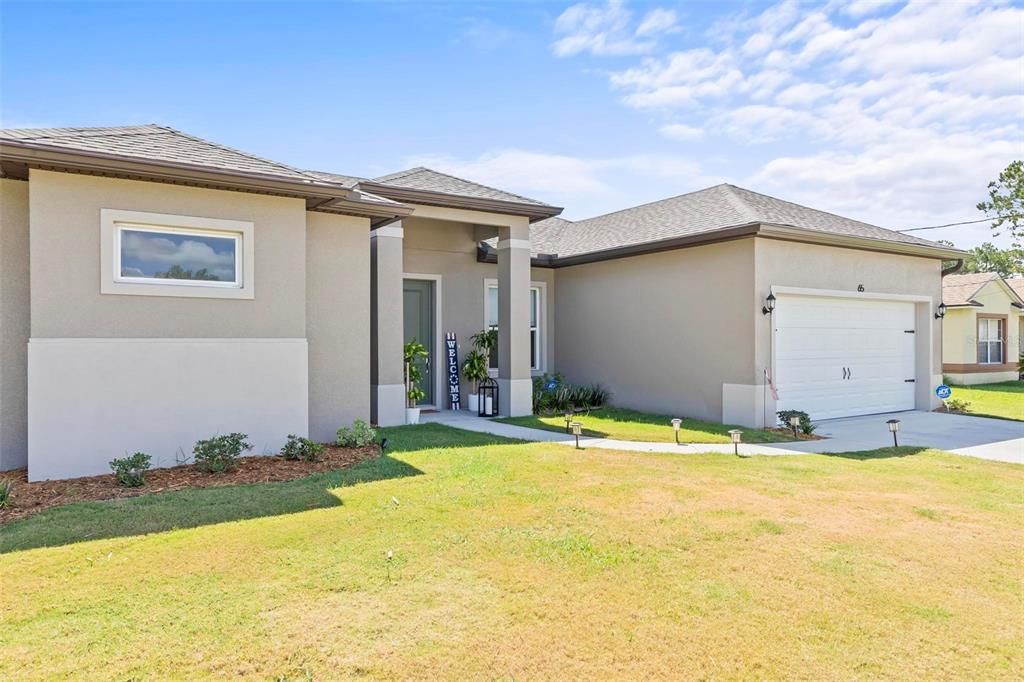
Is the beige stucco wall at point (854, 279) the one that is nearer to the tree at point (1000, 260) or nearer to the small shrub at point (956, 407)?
the small shrub at point (956, 407)

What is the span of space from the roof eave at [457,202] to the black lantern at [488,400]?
345 centimetres

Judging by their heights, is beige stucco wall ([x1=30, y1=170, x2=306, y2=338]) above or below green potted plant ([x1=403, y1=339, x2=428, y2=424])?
above

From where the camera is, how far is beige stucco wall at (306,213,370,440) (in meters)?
9.06

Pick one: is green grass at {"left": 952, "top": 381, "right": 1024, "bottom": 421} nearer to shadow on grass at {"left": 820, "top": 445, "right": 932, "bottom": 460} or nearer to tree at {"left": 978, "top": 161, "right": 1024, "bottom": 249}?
shadow on grass at {"left": 820, "top": 445, "right": 932, "bottom": 460}

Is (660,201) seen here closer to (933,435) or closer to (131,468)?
(933,435)

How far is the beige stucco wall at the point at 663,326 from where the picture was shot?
11.2m

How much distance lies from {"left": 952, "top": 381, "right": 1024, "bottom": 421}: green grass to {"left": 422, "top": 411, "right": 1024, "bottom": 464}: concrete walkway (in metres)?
1.44

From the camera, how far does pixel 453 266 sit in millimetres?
13367

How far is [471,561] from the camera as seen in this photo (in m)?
4.36

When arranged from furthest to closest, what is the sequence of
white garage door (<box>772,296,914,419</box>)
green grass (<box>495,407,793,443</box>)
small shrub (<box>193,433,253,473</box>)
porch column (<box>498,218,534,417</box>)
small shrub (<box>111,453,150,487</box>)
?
porch column (<box>498,218,534,417</box>) < white garage door (<box>772,296,914,419</box>) < green grass (<box>495,407,793,443</box>) < small shrub (<box>193,433,253,473</box>) < small shrub (<box>111,453,150,487</box>)

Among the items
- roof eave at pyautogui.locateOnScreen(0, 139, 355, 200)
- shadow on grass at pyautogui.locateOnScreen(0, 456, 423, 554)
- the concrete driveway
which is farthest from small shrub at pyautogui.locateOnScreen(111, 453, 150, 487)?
the concrete driveway

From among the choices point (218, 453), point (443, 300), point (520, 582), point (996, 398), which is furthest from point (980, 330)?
point (218, 453)

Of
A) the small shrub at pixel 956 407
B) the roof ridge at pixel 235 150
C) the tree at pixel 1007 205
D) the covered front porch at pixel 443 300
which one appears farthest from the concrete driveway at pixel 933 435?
the tree at pixel 1007 205

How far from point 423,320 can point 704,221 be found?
6057 millimetres
